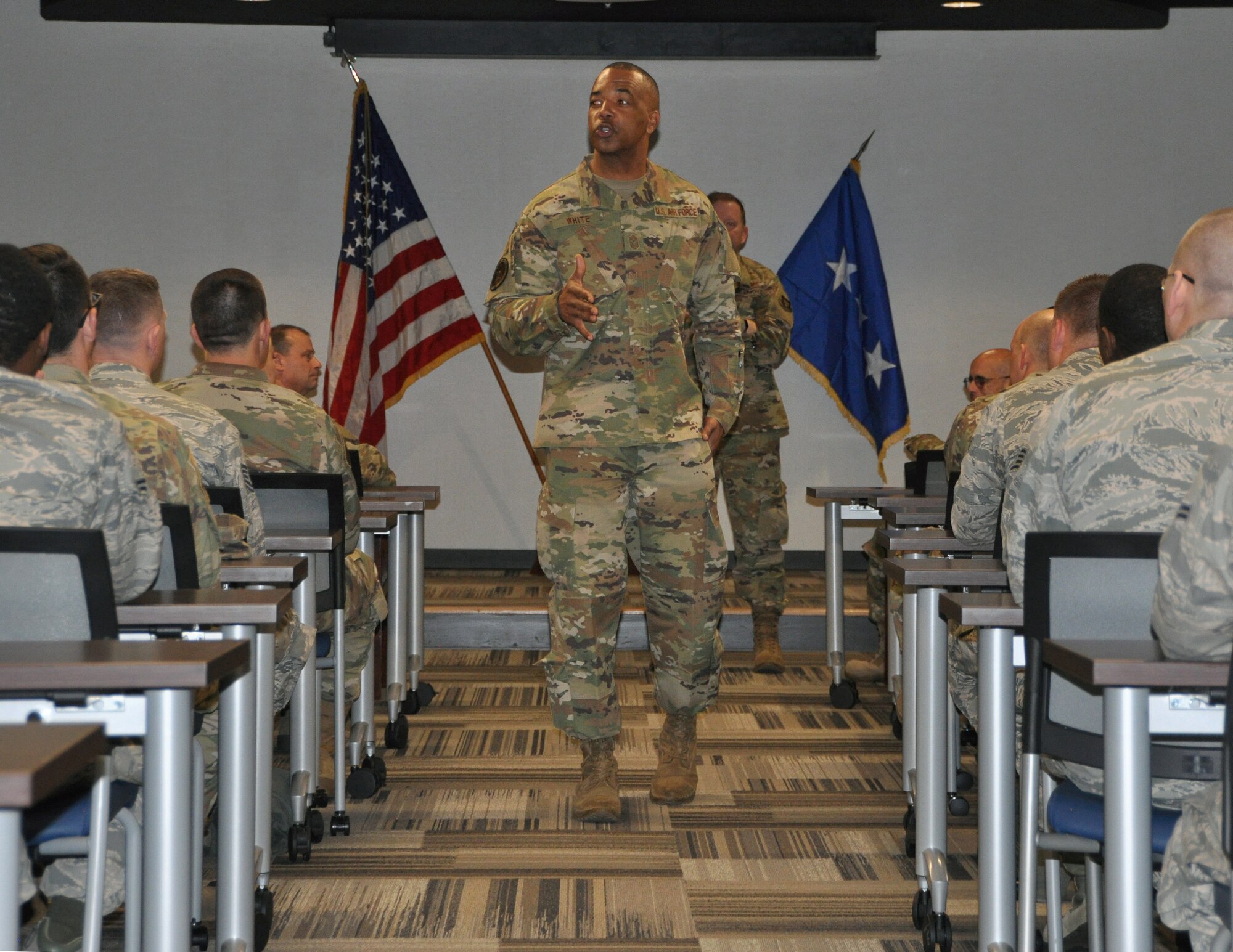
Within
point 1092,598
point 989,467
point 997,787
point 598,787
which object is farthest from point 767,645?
point 1092,598

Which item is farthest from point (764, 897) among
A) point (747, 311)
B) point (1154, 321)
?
point (747, 311)

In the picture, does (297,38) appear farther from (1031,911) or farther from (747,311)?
(1031,911)

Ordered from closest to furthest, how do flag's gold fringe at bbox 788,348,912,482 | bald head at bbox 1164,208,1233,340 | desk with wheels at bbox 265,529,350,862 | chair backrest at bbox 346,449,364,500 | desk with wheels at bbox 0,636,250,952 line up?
desk with wheels at bbox 0,636,250,952 < bald head at bbox 1164,208,1233,340 < desk with wheels at bbox 265,529,350,862 < chair backrest at bbox 346,449,364,500 < flag's gold fringe at bbox 788,348,912,482

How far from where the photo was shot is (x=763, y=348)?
482cm

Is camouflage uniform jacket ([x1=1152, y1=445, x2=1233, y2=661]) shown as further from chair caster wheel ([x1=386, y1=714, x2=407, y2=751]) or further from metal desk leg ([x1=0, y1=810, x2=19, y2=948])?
chair caster wheel ([x1=386, y1=714, x2=407, y2=751])

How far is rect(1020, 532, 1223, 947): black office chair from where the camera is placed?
160cm

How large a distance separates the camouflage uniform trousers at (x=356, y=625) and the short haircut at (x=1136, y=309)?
1918mm

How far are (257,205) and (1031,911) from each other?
21.6ft

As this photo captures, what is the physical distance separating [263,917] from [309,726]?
649mm

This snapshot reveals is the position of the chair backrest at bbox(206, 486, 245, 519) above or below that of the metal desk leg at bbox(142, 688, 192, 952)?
above

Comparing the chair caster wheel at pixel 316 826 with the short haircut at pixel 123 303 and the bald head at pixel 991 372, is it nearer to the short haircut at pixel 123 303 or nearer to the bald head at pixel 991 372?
the short haircut at pixel 123 303

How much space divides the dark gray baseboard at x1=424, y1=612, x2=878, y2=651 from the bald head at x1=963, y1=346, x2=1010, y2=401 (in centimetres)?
111

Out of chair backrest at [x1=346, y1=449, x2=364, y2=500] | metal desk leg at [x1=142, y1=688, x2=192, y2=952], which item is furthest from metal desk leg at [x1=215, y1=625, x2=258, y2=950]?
chair backrest at [x1=346, y1=449, x2=364, y2=500]

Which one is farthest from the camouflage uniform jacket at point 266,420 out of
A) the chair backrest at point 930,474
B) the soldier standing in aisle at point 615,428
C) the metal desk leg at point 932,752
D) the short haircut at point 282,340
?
the chair backrest at point 930,474
